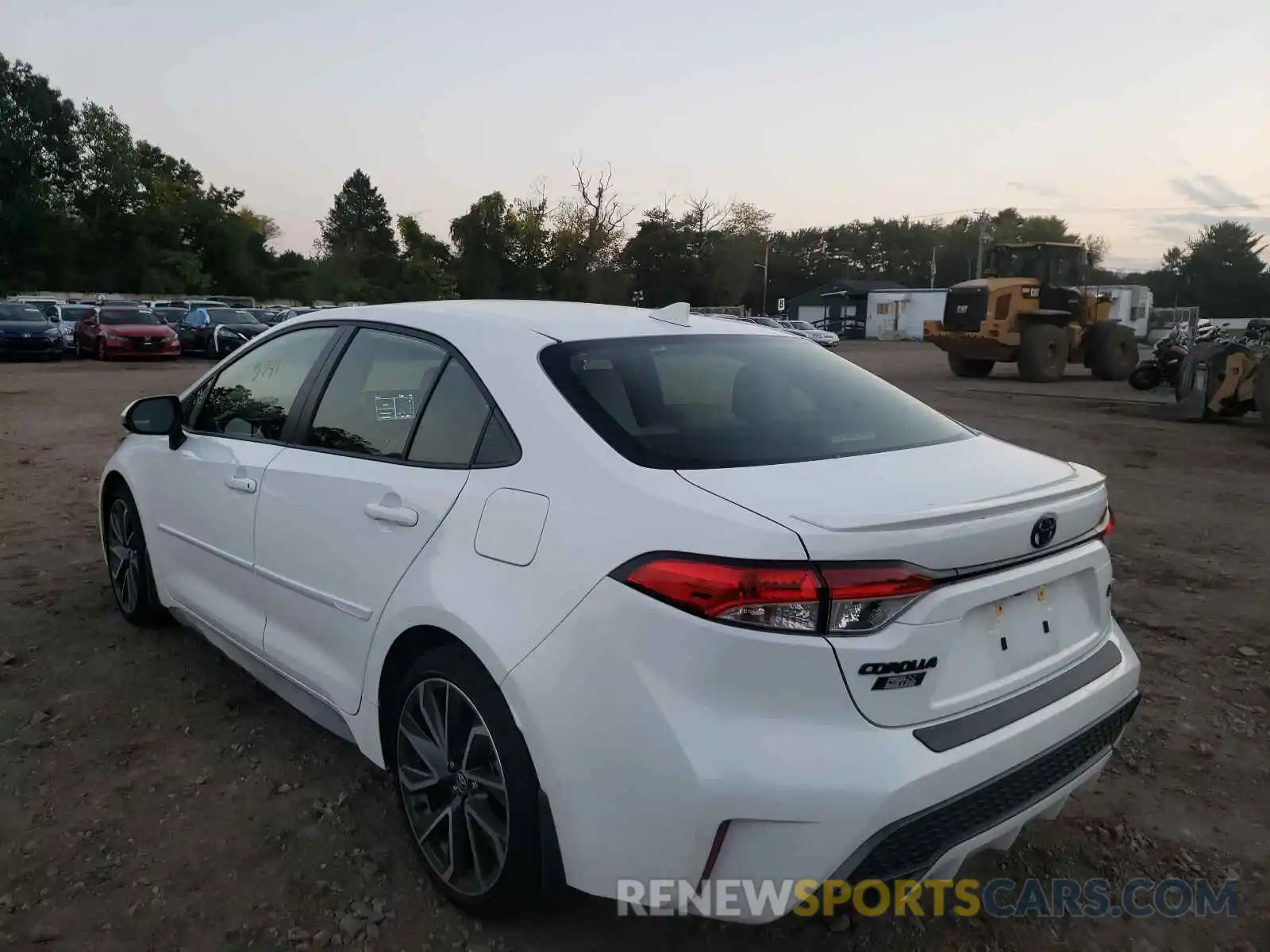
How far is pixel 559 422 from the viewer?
2385 mm

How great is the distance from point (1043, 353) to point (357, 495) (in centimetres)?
2086

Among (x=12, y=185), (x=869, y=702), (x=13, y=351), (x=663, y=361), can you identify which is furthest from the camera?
(x=12, y=185)

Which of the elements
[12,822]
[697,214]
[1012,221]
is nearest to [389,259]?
[697,214]

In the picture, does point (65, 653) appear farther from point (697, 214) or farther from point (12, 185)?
point (697, 214)

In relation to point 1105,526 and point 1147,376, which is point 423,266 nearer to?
point 1147,376

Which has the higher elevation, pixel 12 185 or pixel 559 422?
pixel 12 185

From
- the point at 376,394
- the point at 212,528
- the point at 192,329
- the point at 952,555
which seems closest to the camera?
the point at 952,555

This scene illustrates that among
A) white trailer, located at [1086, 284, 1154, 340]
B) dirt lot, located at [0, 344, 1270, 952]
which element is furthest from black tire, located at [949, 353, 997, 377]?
white trailer, located at [1086, 284, 1154, 340]

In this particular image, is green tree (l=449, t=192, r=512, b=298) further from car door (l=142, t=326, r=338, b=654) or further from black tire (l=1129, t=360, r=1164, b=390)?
car door (l=142, t=326, r=338, b=654)

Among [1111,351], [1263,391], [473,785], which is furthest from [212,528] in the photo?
[1111,351]

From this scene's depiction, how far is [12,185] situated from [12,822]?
199 ft

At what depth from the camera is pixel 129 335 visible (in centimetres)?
2431

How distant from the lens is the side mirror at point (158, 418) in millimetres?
3873

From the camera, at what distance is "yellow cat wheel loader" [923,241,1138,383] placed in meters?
21.0
